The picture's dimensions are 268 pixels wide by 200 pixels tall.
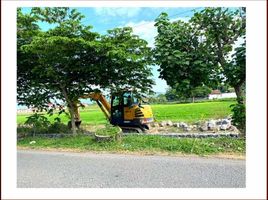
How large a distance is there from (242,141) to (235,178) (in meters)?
2.11

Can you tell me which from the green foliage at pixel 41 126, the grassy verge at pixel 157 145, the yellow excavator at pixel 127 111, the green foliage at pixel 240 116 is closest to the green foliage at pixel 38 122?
the green foliage at pixel 41 126

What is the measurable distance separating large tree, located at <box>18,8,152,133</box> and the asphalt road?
9.01 feet

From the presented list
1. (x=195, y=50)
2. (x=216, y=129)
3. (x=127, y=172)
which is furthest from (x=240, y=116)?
(x=216, y=129)

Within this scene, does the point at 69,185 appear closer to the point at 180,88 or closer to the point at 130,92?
the point at 180,88

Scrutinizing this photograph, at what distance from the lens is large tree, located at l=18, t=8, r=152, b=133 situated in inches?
304

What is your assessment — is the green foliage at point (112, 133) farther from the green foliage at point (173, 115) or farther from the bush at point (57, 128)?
the green foliage at point (173, 115)

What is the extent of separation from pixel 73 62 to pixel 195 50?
3.28 metres

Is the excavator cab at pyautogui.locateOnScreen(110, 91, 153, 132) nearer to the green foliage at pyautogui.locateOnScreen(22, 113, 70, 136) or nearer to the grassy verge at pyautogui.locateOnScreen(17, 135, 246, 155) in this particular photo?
the green foliage at pyautogui.locateOnScreen(22, 113, 70, 136)

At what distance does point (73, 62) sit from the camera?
8570 mm

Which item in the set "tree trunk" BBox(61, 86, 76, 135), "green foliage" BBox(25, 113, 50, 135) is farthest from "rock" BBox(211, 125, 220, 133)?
"green foliage" BBox(25, 113, 50, 135)

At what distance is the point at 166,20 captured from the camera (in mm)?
7723

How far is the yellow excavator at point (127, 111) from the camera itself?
31.5 ft

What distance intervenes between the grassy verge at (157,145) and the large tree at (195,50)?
1408 millimetres

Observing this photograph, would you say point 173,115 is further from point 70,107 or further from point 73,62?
point 73,62
